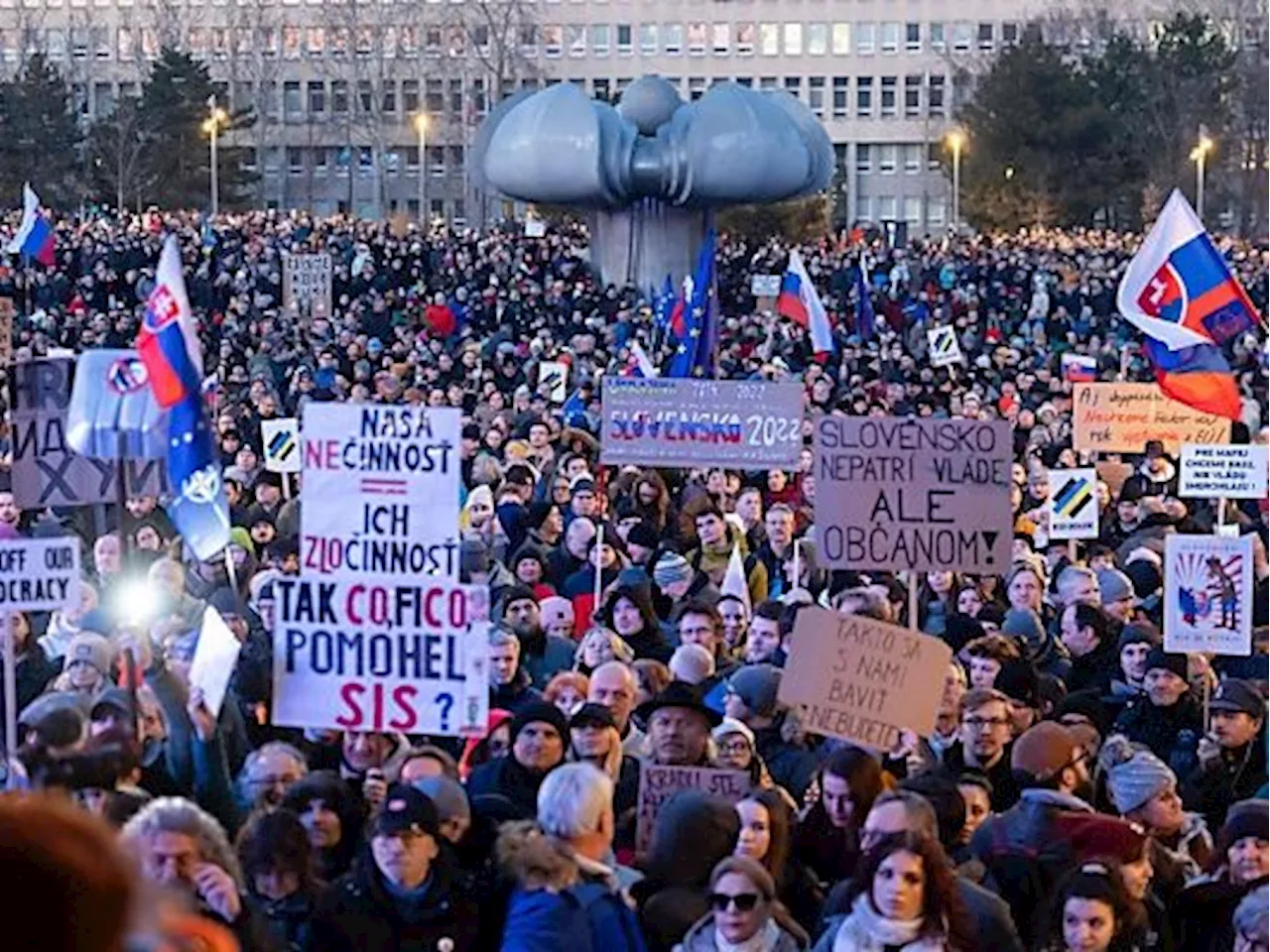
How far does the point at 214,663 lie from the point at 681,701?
119 centimetres

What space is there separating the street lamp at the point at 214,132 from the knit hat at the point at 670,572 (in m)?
53.5

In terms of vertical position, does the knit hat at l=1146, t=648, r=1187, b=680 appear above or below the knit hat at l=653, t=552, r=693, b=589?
below

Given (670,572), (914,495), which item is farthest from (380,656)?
(670,572)

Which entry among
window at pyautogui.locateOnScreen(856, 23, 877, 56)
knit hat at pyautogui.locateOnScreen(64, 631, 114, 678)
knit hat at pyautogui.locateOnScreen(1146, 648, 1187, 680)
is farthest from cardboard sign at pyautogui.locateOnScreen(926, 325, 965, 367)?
window at pyautogui.locateOnScreen(856, 23, 877, 56)

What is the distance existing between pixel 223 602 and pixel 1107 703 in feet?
11.3

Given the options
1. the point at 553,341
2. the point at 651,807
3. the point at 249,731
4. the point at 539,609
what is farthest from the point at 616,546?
the point at 553,341

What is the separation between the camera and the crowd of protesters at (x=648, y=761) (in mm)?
5270

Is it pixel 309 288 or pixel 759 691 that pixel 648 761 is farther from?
pixel 309 288

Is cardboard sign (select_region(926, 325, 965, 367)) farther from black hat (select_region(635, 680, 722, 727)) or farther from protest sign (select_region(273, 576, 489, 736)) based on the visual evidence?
protest sign (select_region(273, 576, 489, 736))

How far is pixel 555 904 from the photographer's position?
17.3ft

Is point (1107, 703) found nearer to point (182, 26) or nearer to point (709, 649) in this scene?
point (709, 649)

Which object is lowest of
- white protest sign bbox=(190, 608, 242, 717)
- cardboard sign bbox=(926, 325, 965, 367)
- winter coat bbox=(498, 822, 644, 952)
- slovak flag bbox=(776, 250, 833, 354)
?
winter coat bbox=(498, 822, 644, 952)

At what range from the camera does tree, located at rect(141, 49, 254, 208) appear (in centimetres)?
6850

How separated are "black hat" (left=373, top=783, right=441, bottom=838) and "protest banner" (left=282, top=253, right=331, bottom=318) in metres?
25.2
